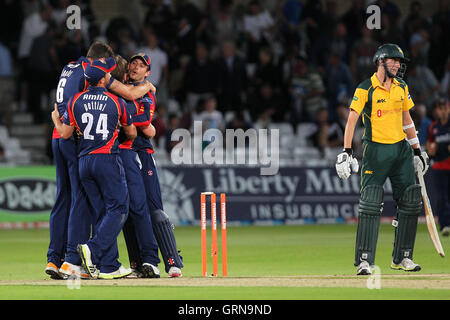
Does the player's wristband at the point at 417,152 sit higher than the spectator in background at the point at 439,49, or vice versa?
the spectator in background at the point at 439,49

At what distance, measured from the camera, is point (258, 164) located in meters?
22.2

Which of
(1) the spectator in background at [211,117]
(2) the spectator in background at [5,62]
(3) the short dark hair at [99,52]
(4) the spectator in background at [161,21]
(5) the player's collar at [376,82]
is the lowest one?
(1) the spectator in background at [211,117]

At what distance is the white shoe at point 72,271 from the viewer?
1178 cm

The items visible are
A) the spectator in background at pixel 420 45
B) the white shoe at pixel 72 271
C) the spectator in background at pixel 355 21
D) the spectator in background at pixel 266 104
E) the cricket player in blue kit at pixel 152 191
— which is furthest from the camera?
the spectator in background at pixel 355 21

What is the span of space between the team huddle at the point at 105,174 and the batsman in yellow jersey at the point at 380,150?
222 cm

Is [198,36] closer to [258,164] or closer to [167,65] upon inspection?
[167,65]

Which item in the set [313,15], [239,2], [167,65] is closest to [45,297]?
[167,65]

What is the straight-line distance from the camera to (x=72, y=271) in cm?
1180

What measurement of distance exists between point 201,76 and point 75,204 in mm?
13540

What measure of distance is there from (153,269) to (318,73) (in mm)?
14495

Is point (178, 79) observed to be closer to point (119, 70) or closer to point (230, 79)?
point (230, 79)

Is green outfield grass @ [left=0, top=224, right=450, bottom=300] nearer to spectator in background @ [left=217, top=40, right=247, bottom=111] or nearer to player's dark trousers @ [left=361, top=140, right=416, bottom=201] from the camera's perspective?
player's dark trousers @ [left=361, top=140, right=416, bottom=201]

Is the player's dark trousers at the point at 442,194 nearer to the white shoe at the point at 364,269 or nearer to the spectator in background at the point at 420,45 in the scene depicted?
the spectator in background at the point at 420,45

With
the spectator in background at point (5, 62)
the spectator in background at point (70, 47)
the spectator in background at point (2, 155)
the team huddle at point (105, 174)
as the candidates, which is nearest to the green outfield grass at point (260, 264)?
the team huddle at point (105, 174)
